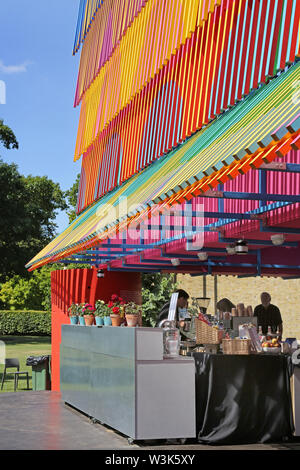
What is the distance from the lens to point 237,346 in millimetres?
9430

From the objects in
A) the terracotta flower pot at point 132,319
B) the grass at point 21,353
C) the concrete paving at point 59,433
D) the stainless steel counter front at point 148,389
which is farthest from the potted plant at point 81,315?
the grass at point 21,353

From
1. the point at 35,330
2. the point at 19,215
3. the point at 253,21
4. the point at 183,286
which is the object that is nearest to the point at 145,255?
the point at 253,21

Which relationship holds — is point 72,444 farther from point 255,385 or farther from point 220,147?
point 220,147

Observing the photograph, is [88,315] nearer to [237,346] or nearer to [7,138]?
[237,346]

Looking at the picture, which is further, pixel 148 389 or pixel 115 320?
pixel 115 320

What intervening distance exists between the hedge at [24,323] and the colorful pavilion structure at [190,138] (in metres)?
28.8

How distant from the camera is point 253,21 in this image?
37.4ft

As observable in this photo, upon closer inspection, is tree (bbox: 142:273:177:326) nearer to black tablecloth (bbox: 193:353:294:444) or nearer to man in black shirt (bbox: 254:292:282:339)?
Answer: man in black shirt (bbox: 254:292:282:339)

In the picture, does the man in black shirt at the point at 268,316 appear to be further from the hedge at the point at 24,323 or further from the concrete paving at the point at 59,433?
the hedge at the point at 24,323

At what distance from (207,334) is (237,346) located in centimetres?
48

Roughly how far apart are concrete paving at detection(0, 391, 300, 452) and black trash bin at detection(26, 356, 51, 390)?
118 inches

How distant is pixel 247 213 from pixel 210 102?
2278mm

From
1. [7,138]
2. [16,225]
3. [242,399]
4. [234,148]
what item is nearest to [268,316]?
[242,399]

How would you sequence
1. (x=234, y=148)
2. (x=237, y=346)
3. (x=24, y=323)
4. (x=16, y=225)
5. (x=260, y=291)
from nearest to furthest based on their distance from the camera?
1. (x=234, y=148)
2. (x=237, y=346)
3. (x=260, y=291)
4. (x=16, y=225)
5. (x=24, y=323)
